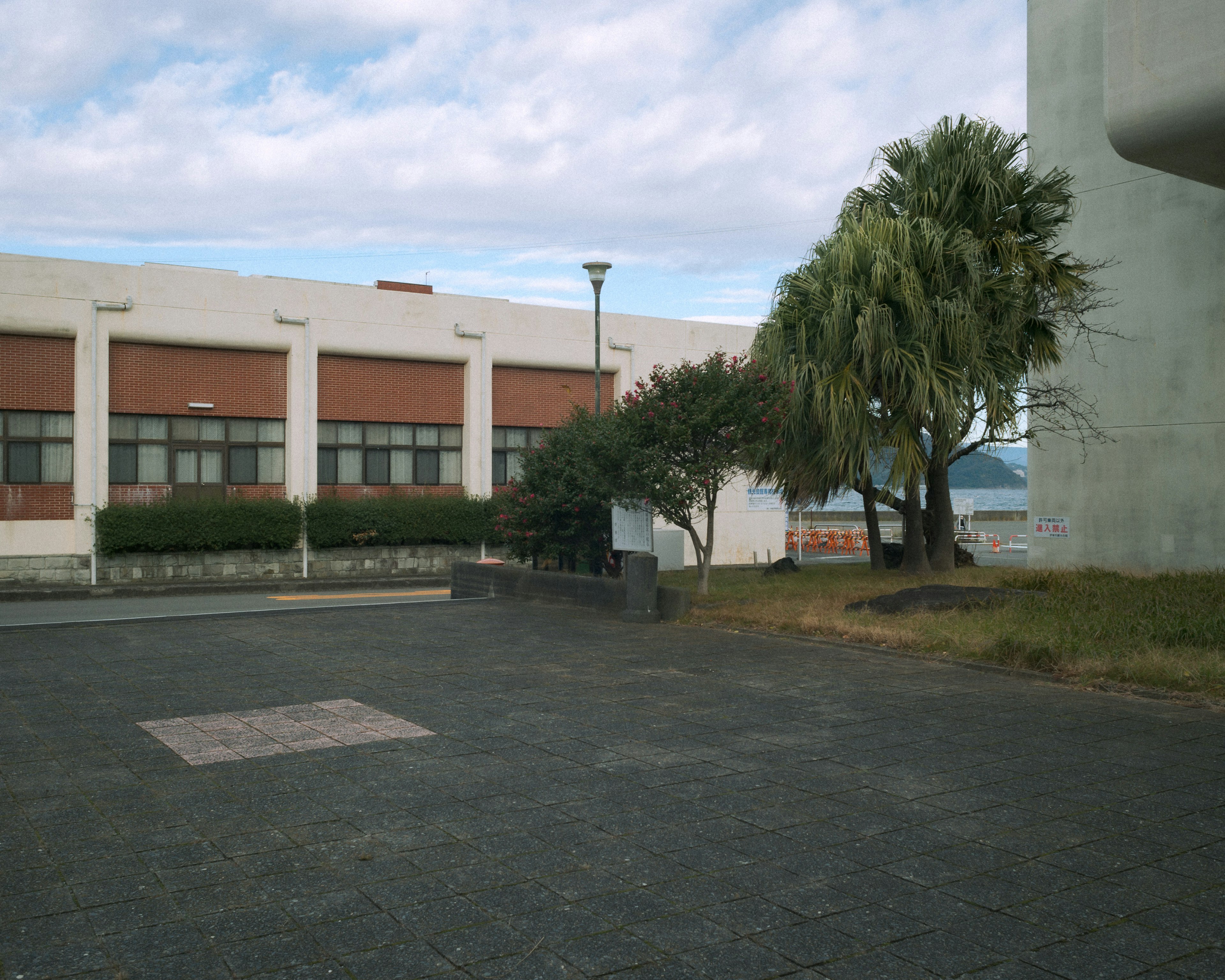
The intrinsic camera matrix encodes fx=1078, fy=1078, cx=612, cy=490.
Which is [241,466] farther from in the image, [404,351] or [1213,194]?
[1213,194]

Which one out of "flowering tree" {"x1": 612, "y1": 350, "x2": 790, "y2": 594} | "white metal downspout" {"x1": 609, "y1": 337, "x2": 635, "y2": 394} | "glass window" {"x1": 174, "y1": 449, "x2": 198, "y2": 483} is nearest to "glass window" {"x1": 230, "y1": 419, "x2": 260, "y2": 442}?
"glass window" {"x1": 174, "y1": 449, "x2": 198, "y2": 483}

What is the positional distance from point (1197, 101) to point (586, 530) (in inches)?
394

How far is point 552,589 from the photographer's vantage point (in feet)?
53.4

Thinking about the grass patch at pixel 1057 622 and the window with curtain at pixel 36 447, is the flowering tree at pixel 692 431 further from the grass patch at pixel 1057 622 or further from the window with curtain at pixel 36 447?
the window with curtain at pixel 36 447

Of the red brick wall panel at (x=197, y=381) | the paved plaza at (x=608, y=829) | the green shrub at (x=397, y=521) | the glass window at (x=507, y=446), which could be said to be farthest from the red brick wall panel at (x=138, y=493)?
the paved plaza at (x=608, y=829)

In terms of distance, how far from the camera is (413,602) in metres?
16.6

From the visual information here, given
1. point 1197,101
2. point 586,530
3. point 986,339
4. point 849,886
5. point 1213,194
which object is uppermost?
point 1213,194

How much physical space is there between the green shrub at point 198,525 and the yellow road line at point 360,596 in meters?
3.14

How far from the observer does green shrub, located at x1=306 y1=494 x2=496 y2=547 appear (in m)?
25.9

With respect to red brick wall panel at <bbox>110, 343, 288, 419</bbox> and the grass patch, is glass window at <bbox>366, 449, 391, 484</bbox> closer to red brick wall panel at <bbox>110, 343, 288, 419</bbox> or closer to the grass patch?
red brick wall panel at <bbox>110, 343, 288, 419</bbox>

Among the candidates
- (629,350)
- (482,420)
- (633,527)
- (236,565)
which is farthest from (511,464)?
(633,527)

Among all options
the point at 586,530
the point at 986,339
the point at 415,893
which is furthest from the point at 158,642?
the point at 986,339

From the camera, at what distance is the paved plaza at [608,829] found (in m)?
3.78

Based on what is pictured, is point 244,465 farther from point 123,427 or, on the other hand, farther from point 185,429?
point 123,427
